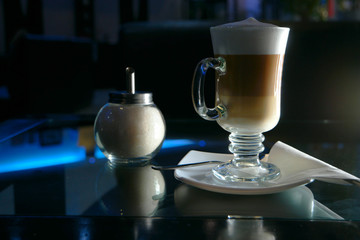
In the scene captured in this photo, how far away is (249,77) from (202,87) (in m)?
0.09

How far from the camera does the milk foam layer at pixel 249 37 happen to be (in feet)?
2.17

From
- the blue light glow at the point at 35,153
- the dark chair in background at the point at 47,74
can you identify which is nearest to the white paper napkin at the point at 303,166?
the blue light glow at the point at 35,153

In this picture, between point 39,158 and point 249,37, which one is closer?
point 249,37

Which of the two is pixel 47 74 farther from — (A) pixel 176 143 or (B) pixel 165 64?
(A) pixel 176 143

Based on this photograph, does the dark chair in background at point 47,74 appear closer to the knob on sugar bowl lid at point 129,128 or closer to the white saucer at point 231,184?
the knob on sugar bowl lid at point 129,128

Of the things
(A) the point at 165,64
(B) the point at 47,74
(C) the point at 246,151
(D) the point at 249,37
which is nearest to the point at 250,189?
(C) the point at 246,151

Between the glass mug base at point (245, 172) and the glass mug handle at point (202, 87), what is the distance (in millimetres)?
91

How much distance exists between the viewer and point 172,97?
1.88m

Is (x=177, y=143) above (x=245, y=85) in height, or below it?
below

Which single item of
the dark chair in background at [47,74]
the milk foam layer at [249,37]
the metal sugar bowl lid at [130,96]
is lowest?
the dark chair in background at [47,74]

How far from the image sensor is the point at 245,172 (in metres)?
0.66

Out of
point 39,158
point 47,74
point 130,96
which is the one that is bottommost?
point 47,74

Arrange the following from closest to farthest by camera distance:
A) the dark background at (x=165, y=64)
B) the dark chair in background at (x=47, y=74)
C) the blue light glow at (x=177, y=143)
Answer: the blue light glow at (x=177, y=143) → the dark background at (x=165, y=64) → the dark chair in background at (x=47, y=74)

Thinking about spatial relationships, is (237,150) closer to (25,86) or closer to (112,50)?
(25,86)
